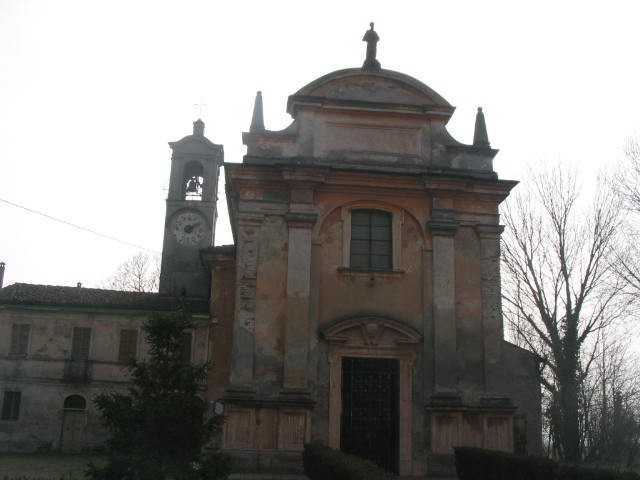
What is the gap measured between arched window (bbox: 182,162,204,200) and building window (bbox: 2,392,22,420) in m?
12.5

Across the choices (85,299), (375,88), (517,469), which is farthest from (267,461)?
(85,299)

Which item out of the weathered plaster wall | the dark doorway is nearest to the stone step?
the dark doorway

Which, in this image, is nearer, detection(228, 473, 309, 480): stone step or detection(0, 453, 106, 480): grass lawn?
detection(228, 473, 309, 480): stone step

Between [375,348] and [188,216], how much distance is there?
2040 cm

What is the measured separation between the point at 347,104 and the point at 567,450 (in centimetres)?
1553

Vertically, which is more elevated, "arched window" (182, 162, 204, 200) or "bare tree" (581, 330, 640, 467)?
"arched window" (182, 162, 204, 200)

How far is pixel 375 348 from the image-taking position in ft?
54.8

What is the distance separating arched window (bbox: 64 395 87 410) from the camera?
28719 mm

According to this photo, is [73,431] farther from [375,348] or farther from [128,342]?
[375,348]

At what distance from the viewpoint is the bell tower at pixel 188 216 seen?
3491 cm

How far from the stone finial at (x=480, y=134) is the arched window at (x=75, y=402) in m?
19.7

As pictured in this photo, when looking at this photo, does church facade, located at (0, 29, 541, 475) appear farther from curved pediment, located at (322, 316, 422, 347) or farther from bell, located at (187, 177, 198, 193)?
bell, located at (187, 177, 198, 193)

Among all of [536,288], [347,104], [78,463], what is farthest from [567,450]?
Result: [78,463]

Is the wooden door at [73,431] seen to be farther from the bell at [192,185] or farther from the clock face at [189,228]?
the bell at [192,185]
